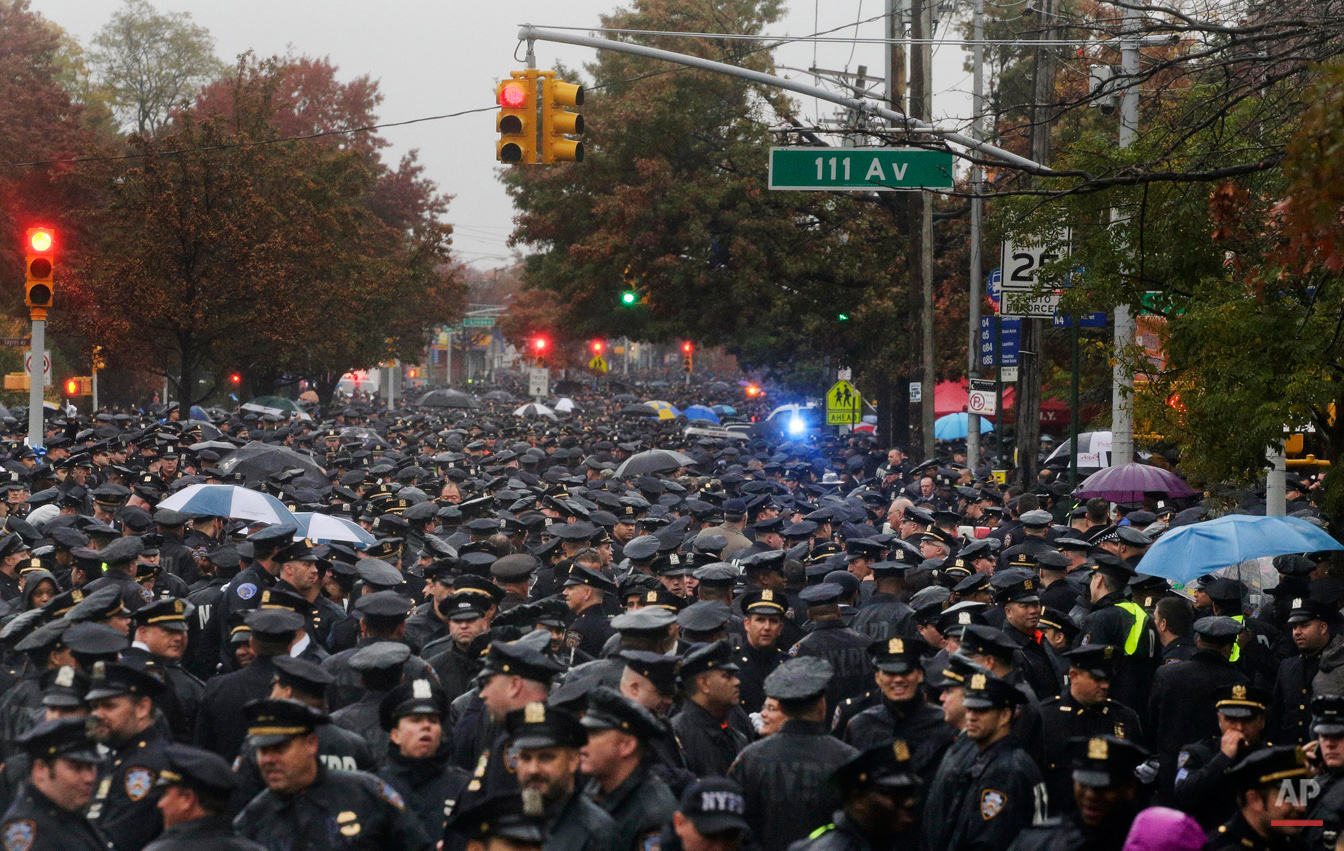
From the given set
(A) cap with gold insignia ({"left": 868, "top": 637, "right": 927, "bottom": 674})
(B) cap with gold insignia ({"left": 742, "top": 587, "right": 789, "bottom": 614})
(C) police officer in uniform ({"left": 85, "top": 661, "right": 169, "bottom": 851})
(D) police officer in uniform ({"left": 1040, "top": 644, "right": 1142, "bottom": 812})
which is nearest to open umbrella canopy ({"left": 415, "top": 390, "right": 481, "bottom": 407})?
(B) cap with gold insignia ({"left": 742, "top": 587, "right": 789, "bottom": 614})

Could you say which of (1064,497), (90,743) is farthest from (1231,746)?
(1064,497)

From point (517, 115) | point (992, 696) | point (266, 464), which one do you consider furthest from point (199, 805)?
point (266, 464)

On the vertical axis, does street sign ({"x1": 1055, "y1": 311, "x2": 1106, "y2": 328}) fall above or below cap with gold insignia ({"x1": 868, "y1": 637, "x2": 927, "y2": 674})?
above

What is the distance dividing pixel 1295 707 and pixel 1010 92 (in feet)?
117

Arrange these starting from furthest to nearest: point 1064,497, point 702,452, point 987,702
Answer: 1. point 702,452
2. point 1064,497
3. point 987,702

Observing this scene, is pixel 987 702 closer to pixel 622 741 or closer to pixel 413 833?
pixel 622 741

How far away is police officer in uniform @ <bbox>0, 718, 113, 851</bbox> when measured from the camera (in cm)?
514

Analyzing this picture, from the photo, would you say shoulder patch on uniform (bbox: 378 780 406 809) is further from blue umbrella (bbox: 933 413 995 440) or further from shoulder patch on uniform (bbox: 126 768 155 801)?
blue umbrella (bbox: 933 413 995 440)

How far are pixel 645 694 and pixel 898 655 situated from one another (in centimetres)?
125

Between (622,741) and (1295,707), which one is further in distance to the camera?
(1295,707)

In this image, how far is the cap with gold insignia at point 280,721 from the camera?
5367 mm

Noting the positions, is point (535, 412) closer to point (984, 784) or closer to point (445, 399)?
point (445, 399)

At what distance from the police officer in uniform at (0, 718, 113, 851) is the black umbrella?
1309 centimetres

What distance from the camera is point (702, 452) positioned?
1212 inches
